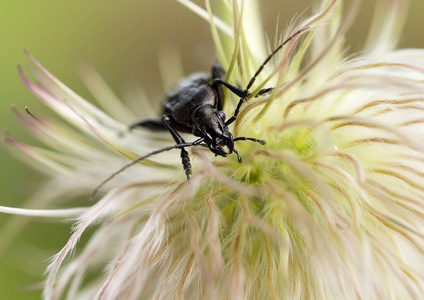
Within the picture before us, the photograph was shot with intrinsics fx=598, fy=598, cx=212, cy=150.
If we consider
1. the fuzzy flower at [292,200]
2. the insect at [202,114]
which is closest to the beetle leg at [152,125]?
the insect at [202,114]

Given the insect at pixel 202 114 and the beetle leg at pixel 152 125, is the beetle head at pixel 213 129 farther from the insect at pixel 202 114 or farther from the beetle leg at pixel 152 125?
the beetle leg at pixel 152 125

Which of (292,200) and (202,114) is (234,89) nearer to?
(202,114)

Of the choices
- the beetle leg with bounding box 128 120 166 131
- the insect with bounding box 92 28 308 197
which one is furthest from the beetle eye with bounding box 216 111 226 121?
the beetle leg with bounding box 128 120 166 131

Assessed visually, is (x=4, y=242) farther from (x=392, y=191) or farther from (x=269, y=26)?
(x=269, y=26)

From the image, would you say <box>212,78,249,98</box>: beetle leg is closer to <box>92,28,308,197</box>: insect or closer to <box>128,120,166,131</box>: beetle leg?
<box>92,28,308,197</box>: insect

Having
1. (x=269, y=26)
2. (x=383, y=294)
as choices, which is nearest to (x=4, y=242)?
(x=383, y=294)
